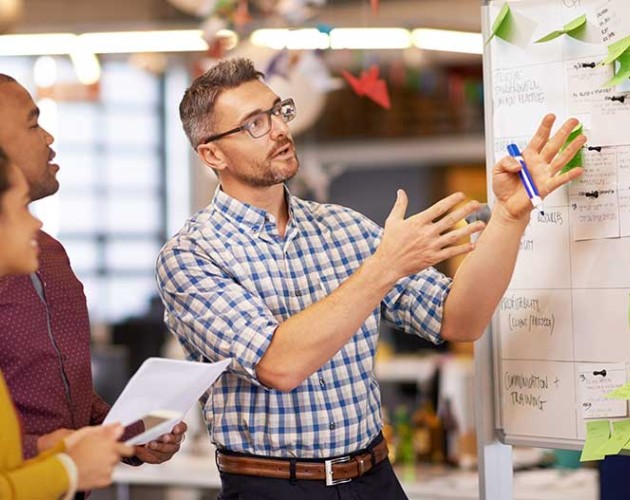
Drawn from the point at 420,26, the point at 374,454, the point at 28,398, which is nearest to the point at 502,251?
the point at 374,454

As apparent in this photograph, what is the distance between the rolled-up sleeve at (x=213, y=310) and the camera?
238 cm

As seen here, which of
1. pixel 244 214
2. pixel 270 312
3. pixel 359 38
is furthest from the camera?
pixel 359 38

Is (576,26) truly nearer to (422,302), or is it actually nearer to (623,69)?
(623,69)

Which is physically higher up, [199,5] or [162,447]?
[199,5]

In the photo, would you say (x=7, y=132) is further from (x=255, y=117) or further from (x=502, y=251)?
(x=502, y=251)

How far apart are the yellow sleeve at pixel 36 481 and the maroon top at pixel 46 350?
483 millimetres

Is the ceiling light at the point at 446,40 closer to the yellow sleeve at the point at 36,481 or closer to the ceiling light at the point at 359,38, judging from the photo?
the ceiling light at the point at 359,38

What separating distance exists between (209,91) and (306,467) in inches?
36.1

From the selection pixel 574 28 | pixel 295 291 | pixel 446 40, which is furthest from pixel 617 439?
pixel 446 40

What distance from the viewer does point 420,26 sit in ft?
27.7

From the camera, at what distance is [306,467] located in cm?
247

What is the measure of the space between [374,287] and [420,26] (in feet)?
21.1

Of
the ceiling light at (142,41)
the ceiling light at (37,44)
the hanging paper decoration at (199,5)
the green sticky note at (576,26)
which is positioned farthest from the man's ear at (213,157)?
the ceiling light at (37,44)

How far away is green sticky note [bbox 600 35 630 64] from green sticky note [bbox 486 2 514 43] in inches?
11.9
